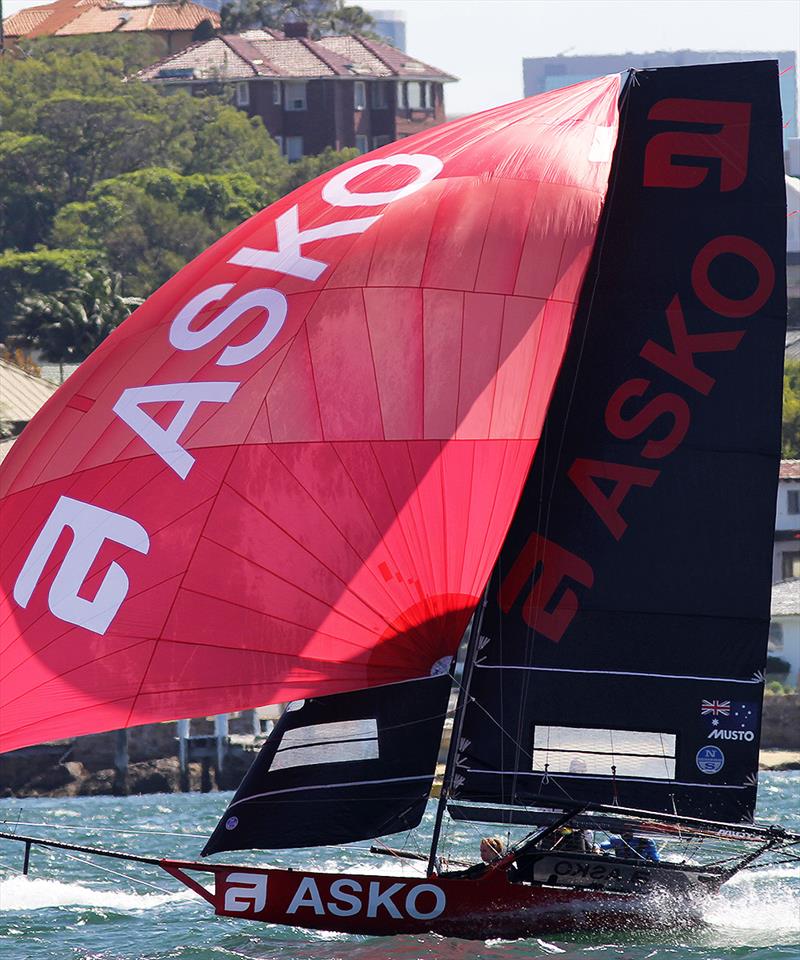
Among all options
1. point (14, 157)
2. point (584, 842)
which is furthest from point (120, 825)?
point (14, 157)

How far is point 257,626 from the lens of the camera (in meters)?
11.1

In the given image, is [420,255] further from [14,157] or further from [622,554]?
[14,157]

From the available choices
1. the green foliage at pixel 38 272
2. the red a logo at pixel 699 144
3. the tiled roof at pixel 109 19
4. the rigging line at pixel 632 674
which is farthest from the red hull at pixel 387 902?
the tiled roof at pixel 109 19

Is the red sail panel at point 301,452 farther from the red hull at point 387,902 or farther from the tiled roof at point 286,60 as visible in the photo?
the tiled roof at point 286,60

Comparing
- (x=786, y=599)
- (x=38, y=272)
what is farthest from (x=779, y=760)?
(x=38, y=272)

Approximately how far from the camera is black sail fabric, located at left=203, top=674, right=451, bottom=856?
452 inches

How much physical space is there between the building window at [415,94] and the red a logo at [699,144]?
65.9 meters

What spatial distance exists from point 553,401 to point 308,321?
1712 millimetres

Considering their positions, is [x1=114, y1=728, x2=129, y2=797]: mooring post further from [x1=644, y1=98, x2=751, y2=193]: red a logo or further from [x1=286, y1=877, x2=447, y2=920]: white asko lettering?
[x1=644, y1=98, x2=751, y2=193]: red a logo

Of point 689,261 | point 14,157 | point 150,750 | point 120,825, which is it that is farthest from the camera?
point 14,157

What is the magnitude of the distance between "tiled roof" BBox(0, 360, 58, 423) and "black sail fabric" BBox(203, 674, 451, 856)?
1036 inches

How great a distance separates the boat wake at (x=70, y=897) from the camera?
14.3m

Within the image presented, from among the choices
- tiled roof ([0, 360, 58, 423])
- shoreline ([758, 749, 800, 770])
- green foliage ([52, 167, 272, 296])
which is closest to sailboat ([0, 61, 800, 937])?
shoreline ([758, 749, 800, 770])

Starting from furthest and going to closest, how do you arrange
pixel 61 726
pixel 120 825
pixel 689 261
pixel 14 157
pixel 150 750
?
pixel 14 157 < pixel 150 750 < pixel 120 825 < pixel 689 261 < pixel 61 726
